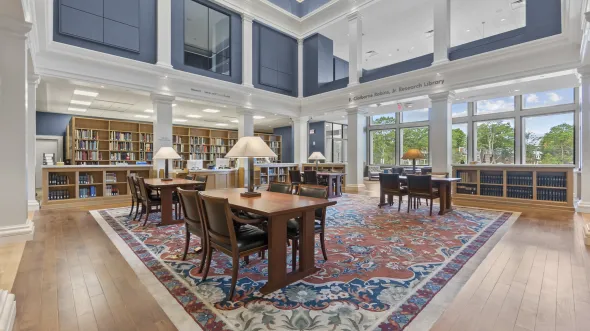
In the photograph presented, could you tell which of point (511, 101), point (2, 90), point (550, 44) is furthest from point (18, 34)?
point (511, 101)

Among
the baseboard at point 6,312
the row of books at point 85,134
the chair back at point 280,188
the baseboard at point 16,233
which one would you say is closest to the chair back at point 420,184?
the chair back at point 280,188

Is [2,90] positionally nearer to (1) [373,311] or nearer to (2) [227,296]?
(2) [227,296]

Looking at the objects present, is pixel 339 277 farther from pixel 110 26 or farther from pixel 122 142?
pixel 122 142

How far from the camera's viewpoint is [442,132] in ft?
23.9

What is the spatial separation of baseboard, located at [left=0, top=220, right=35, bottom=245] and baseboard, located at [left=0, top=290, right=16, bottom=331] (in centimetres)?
225

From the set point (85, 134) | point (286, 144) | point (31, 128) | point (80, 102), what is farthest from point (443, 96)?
point (85, 134)

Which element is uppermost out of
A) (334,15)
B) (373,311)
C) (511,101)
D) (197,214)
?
(334,15)

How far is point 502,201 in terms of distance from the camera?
619 cm

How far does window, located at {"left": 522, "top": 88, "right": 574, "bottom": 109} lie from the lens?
925 centimetres

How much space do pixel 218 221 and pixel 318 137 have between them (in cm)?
1143

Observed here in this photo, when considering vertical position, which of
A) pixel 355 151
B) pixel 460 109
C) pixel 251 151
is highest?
pixel 460 109

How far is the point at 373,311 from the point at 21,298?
2.59 m

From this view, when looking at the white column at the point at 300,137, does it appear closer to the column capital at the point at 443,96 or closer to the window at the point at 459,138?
the column capital at the point at 443,96

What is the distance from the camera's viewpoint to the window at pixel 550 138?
9359 mm
